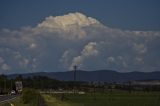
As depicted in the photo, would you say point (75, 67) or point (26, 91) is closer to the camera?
point (26, 91)

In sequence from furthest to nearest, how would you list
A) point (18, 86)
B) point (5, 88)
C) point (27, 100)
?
point (5, 88) → point (18, 86) → point (27, 100)

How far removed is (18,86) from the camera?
123625 mm

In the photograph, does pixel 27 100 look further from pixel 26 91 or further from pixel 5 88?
pixel 5 88

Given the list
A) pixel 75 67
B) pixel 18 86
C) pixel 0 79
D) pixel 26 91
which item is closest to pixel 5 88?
pixel 0 79

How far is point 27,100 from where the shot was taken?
73.8m

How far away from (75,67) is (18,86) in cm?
3234

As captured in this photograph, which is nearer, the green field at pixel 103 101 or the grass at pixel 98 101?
the grass at pixel 98 101

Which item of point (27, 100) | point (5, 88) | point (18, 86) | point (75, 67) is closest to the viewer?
point (27, 100)

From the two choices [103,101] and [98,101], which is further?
[103,101]

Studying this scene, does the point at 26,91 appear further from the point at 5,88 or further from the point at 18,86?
the point at 5,88

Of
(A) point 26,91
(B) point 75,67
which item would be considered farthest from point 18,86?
(A) point 26,91

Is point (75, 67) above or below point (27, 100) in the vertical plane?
above

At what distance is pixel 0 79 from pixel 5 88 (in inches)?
288

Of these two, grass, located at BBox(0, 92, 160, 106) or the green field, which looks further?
the green field
